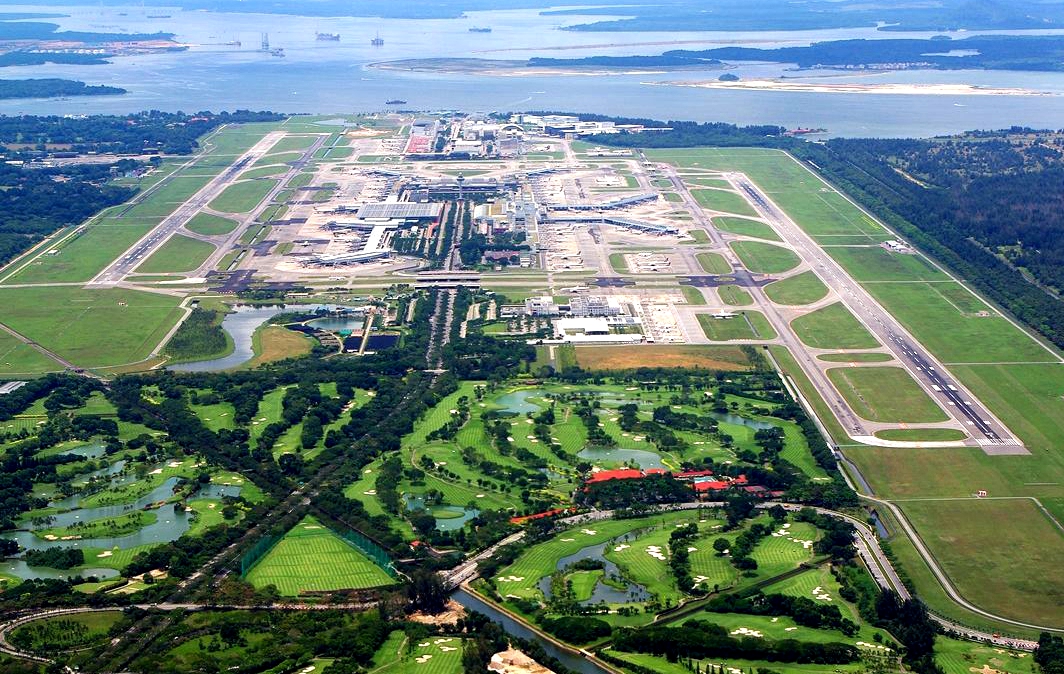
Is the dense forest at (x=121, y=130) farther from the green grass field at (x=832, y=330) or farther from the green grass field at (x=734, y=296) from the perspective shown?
the green grass field at (x=832, y=330)

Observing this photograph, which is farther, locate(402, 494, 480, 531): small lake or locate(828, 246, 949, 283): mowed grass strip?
locate(828, 246, 949, 283): mowed grass strip

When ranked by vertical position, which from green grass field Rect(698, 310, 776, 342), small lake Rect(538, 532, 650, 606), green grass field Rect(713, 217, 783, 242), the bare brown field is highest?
green grass field Rect(713, 217, 783, 242)

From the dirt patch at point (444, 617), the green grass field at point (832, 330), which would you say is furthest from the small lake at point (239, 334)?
the green grass field at point (832, 330)

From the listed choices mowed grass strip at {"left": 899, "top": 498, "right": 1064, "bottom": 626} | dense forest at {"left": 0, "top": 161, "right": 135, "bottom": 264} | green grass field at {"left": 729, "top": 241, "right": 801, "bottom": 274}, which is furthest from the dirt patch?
dense forest at {"left": 0, "top": 161, "right": 135, "bottom": 264}

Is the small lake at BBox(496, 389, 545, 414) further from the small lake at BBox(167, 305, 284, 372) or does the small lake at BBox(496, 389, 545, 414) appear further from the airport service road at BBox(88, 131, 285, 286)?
the airport service road at BBox(88, 131, 285, 286)

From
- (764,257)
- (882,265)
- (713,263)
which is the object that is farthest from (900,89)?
(713,263)

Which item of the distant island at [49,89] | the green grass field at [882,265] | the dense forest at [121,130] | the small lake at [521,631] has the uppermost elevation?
the distant island at [49,89]

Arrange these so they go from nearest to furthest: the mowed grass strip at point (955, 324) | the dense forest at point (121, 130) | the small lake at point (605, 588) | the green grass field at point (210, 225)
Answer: the small lake at point (605, 588) < the mowed grass strip at point (955, 324) < the green grass field at point (210, 225) < the dense forest at point (121, 130)

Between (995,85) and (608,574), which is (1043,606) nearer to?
(608,574)
